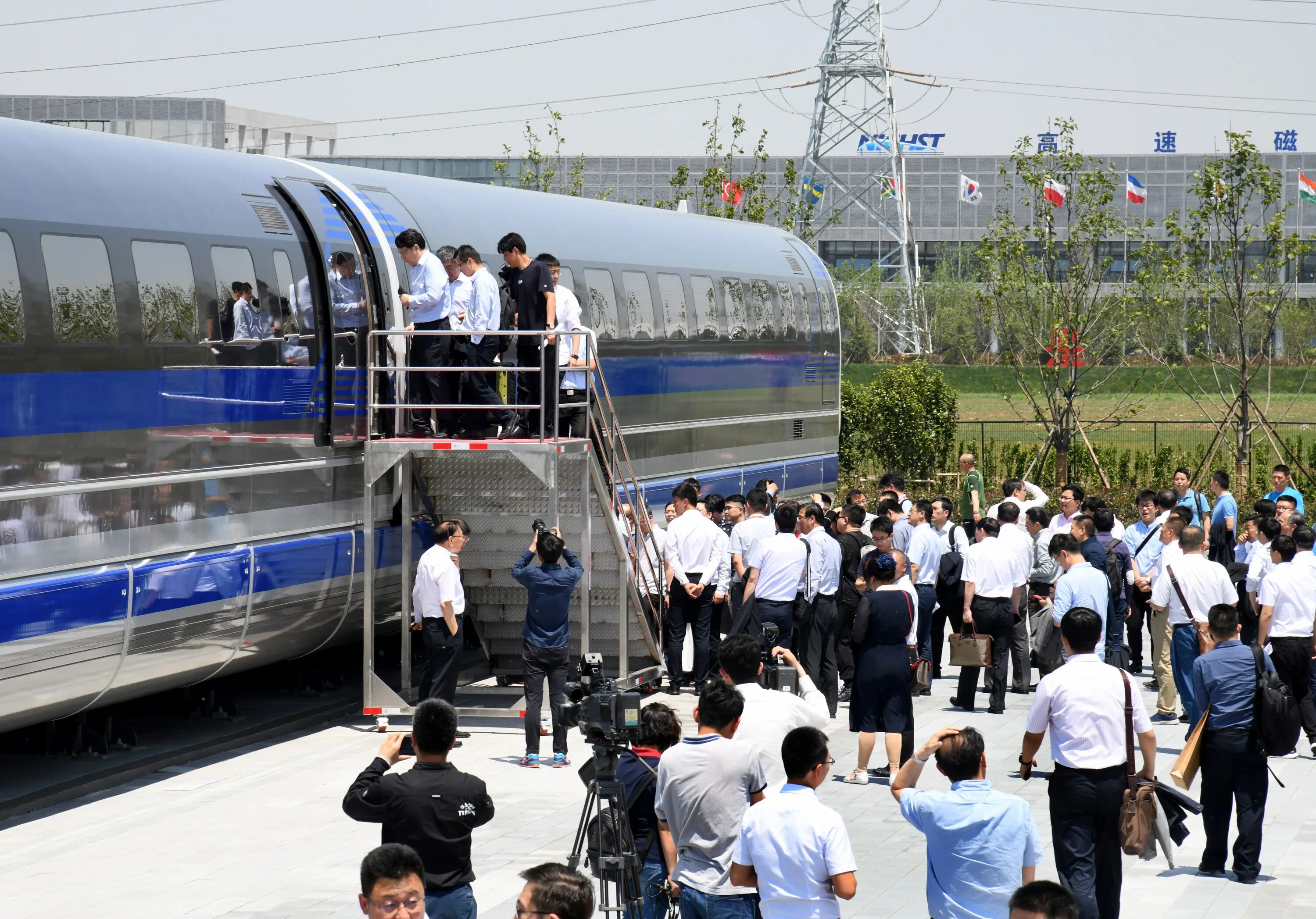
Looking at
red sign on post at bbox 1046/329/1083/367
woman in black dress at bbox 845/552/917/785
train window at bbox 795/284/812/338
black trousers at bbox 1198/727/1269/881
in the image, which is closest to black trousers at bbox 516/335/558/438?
woman in black dress at bbox 845/552/917/785

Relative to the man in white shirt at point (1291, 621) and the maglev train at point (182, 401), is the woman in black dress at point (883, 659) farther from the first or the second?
the maglev train at point (182, 401)

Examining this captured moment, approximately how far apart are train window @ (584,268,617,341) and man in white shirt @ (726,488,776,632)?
3492mm

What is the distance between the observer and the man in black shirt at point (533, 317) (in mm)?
14188

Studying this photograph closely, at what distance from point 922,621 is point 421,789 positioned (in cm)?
971

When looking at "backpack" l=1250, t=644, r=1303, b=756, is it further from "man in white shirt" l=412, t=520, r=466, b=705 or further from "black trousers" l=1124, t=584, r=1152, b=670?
"man in white shirt" l=412, t=520, r=466, b=705

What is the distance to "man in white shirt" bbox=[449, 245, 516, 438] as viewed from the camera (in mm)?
14266

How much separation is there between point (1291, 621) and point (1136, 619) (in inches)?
163

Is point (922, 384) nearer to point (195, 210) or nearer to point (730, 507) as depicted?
point (730, 507)

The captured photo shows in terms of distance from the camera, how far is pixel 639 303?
19297 millimetres

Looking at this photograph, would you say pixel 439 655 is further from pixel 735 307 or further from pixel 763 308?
pixel 763 308

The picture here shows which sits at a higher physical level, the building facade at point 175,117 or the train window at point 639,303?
the building facade at point 175,117

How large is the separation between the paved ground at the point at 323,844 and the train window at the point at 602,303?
6.02 m

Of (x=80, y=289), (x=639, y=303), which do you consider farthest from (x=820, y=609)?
(x=80, y=289)

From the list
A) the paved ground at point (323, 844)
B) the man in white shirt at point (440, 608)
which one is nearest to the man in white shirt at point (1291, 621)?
the paved ground at point (323, 844)
